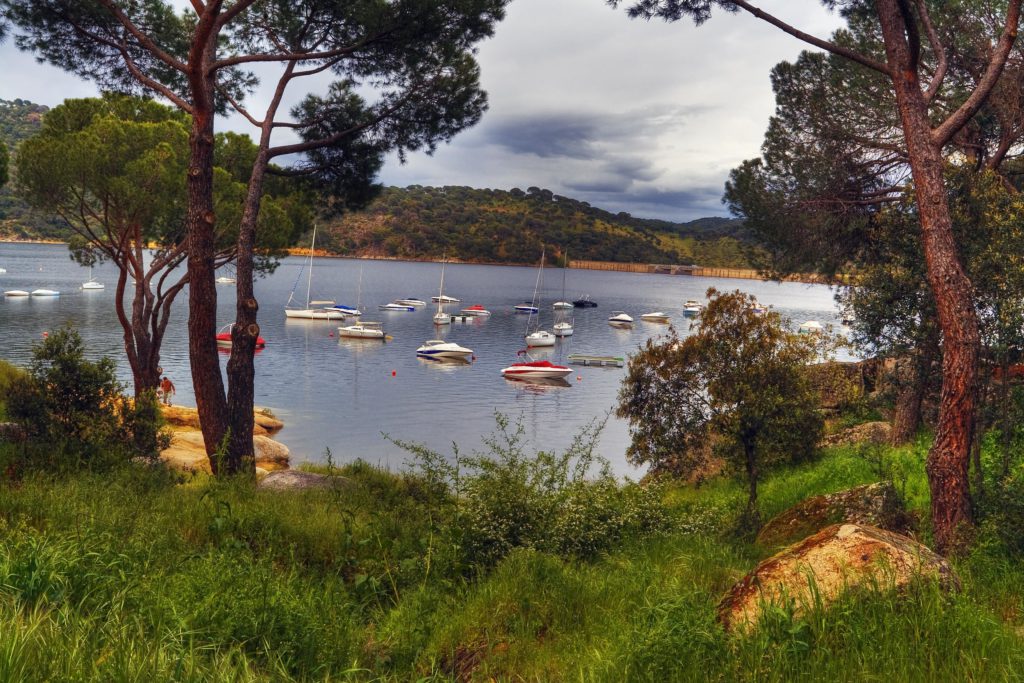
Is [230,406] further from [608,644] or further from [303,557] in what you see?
[608,644]

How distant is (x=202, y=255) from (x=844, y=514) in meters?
11.4

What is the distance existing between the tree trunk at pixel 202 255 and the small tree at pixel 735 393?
9176 millimetres

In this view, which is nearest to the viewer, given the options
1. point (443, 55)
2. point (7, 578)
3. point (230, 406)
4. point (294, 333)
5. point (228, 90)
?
point (7, 578)

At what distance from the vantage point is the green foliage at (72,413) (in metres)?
9.84

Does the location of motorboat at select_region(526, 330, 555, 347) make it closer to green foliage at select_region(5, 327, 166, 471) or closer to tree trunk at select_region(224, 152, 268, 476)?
tree trunk at select_region(224, 152, 268, 476)

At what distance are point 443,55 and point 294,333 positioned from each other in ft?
198

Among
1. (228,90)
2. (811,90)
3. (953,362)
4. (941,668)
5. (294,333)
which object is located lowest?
(294,333)

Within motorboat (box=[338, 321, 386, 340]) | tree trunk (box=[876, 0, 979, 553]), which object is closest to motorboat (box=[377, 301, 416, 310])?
motorboat (box=[338, 321, 386, 340])

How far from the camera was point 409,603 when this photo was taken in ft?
20.0

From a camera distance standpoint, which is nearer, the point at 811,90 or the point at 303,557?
the point at 303,557

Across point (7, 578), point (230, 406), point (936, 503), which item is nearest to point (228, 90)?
point (230, 406)

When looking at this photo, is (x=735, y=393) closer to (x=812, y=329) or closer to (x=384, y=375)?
(x=812, y=329)

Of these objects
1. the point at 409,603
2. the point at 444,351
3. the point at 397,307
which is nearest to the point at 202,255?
the point at 409,603

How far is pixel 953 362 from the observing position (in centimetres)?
823
